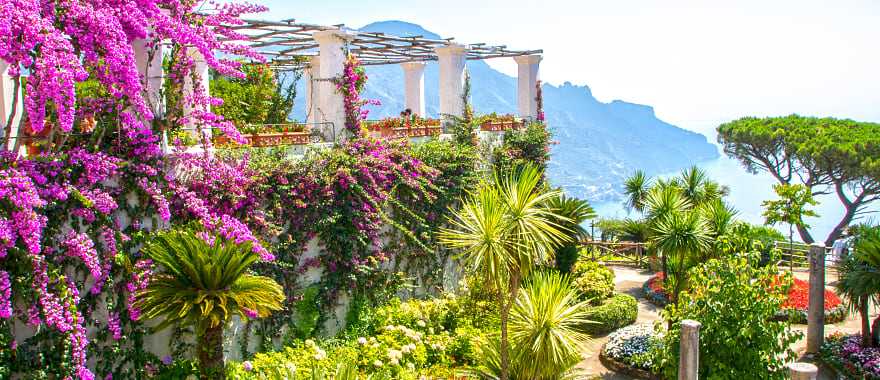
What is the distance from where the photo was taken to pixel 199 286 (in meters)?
8.08

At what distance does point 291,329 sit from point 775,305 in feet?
23.2

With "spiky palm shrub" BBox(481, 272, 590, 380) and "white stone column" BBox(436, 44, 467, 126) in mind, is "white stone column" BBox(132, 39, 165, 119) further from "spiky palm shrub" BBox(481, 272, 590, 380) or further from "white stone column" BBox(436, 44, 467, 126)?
"white stone column" BBox(436, 44, 467, 126)

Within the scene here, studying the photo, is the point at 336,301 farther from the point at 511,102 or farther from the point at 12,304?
the point at 511,102

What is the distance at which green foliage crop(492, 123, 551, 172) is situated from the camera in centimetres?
1645

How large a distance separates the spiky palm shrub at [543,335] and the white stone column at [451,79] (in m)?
7.21

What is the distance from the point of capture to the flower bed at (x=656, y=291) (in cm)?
1655

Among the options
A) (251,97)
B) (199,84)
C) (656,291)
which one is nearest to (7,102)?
(199,84)


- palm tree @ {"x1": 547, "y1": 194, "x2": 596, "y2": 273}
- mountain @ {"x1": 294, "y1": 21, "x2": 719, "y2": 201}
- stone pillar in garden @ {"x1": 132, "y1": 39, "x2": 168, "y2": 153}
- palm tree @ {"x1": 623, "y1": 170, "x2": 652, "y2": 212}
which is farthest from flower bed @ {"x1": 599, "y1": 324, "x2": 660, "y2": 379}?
mountain @ {"x1": 294, "y1": 21, "x2": 719, "y2": 201}

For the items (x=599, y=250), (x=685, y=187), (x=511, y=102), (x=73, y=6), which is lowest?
(x=599, y=250)

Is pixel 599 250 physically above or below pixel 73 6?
below

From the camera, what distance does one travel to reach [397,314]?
→ 40.2 ft

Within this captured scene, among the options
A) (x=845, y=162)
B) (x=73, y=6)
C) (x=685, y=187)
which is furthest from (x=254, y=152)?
(x=845, y=162)

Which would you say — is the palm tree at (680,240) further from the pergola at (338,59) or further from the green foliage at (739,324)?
the pergola at (338,59)

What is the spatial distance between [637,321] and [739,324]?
247 inches
